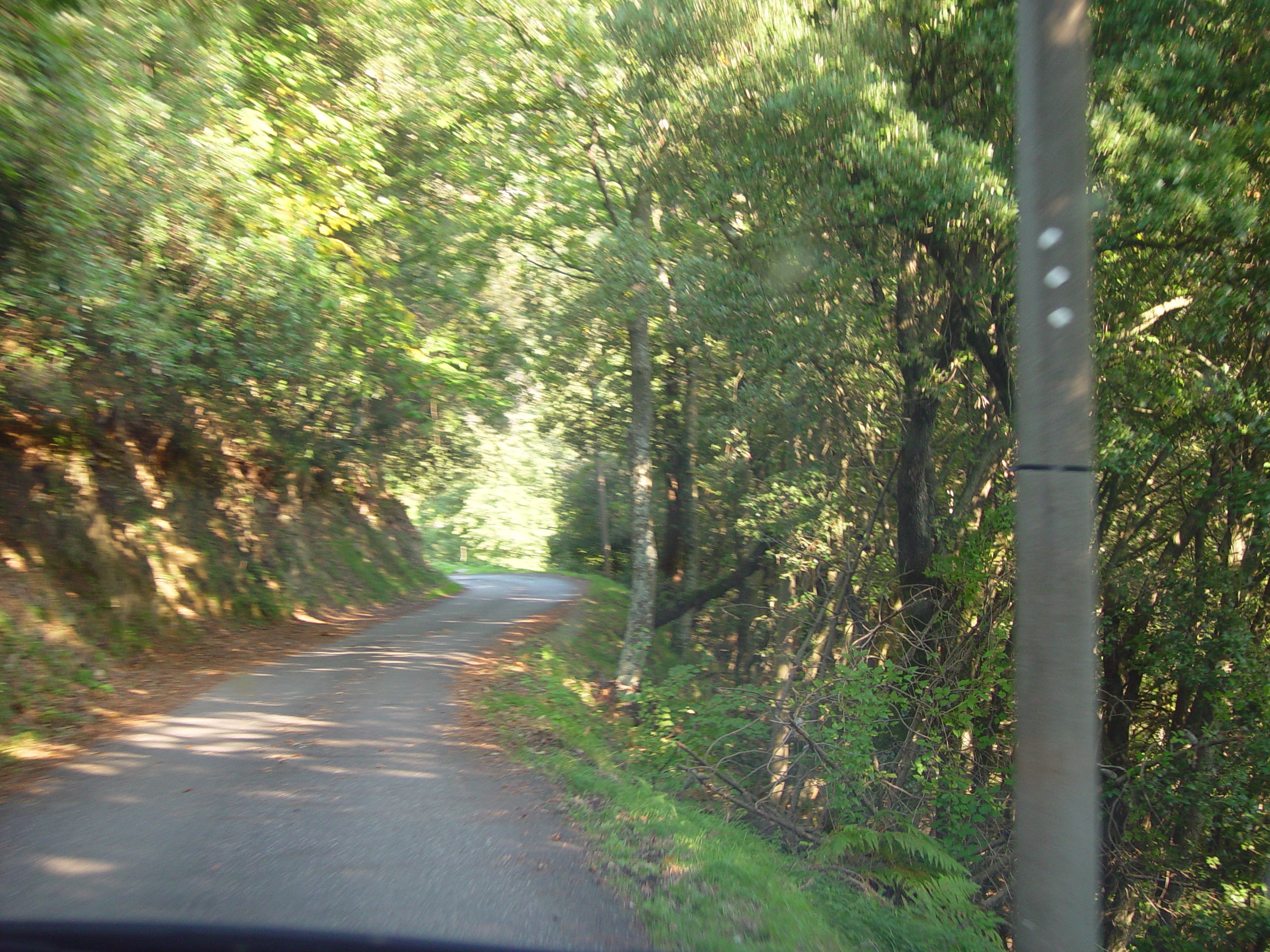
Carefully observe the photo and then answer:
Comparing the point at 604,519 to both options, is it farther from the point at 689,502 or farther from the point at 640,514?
the point at 640,514

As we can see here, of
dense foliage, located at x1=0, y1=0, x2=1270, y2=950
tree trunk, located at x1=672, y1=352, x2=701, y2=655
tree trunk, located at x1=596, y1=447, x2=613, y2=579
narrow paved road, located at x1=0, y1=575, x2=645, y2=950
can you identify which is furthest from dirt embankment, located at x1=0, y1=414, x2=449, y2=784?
tree trunk, located at x1=596, y1=447, x2=613, y2=579

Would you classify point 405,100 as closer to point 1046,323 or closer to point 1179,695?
point 1046,323

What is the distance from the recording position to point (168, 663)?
477 inches

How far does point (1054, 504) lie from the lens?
4348 mm

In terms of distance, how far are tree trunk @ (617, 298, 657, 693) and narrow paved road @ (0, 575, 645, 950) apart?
21.6 feet

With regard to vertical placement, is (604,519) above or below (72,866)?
above

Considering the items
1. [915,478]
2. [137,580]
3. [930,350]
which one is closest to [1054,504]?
[930,350]

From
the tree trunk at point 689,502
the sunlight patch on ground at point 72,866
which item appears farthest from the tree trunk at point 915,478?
the sunlight patch on ground at point 72,866

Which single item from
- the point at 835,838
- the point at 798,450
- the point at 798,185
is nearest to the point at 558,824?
the point at 835,838

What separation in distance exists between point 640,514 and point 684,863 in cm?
1109

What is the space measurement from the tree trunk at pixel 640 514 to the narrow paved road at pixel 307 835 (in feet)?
21.6

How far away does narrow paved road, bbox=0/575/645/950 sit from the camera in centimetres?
480

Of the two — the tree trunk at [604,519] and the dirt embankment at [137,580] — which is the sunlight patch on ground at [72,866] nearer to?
the dirt embankment at [137,580]

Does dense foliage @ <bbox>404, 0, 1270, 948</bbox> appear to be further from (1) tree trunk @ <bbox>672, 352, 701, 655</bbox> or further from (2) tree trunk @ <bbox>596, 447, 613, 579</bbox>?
(2) tree trunk @ <bbox>596, 447, 613, 579</bbox>
